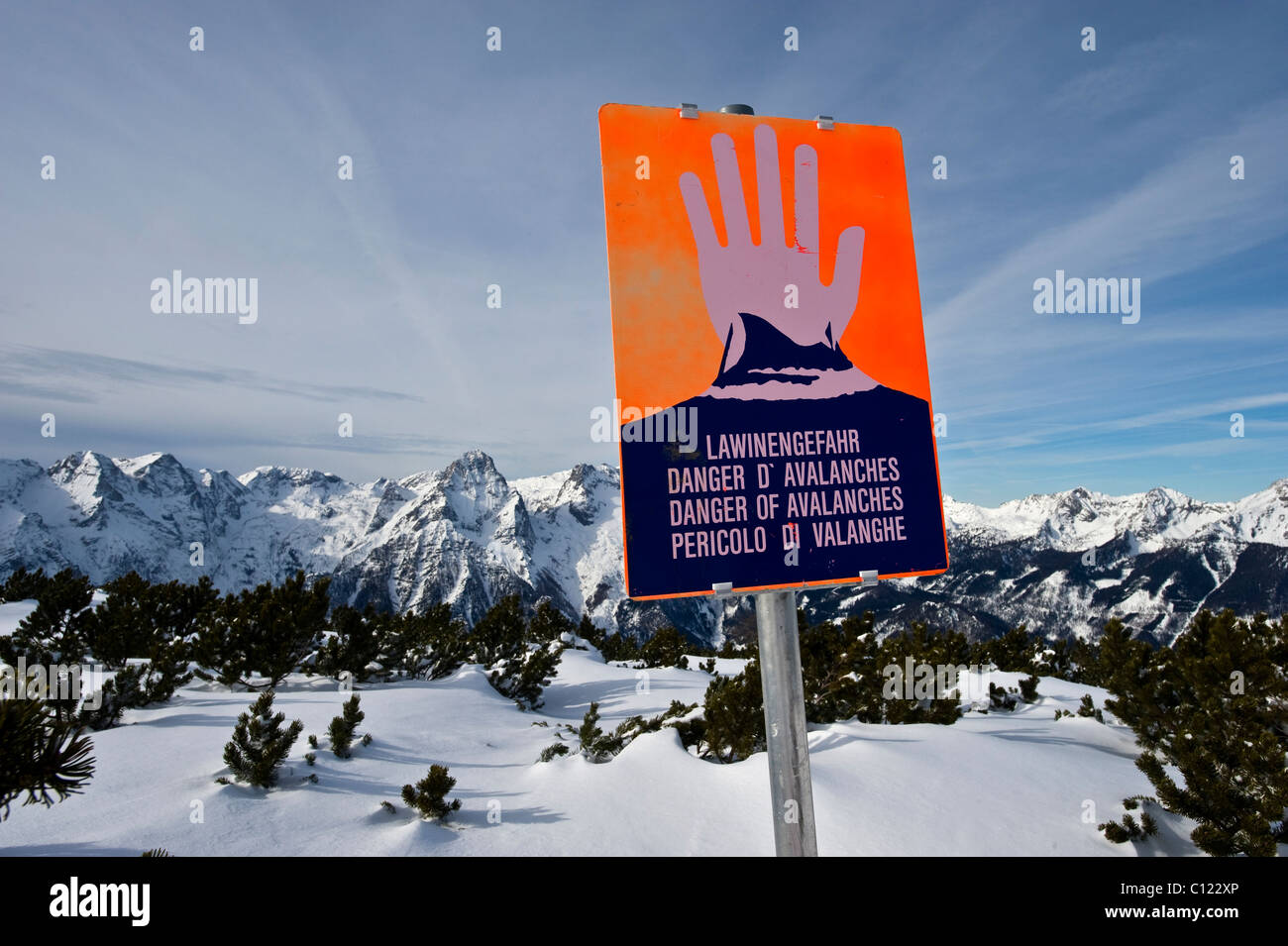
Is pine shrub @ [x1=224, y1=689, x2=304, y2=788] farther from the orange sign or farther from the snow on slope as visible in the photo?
the orange sign

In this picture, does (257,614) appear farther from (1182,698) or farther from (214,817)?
(1182,698)

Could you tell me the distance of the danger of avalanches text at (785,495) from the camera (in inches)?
105

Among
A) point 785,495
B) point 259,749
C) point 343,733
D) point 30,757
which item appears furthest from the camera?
point 343,733

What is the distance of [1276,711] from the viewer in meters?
7.83

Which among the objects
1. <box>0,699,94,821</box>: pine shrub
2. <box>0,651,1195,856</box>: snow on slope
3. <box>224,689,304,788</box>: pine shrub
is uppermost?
<box>0,699,94,821</box>: pine shrub

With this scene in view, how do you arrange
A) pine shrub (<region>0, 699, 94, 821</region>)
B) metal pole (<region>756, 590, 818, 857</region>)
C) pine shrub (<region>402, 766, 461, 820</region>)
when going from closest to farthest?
metal pole (<region>756, 590, 818, 857</region>) → pine shrub (<region>0, 699, 94, 821</region>) → pine shrub (<region>402, 766, 461, 820</region>)

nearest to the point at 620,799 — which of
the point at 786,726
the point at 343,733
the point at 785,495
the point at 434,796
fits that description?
the point at 434,796

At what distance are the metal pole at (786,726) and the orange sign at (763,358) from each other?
177 mm

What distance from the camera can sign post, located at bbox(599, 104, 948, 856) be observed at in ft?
8.59

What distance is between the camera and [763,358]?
110 inches

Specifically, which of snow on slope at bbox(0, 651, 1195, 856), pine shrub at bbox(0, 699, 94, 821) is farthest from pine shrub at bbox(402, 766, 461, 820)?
pine shrub at bbox(0, 699, 94, 821)

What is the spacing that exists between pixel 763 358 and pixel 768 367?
48 millimetres

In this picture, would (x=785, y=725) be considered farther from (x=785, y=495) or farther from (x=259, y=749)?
(x=259, y=749)

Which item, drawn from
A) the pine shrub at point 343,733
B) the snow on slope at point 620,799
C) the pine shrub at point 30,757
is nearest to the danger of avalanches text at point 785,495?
the pine shrub at point 30,757
